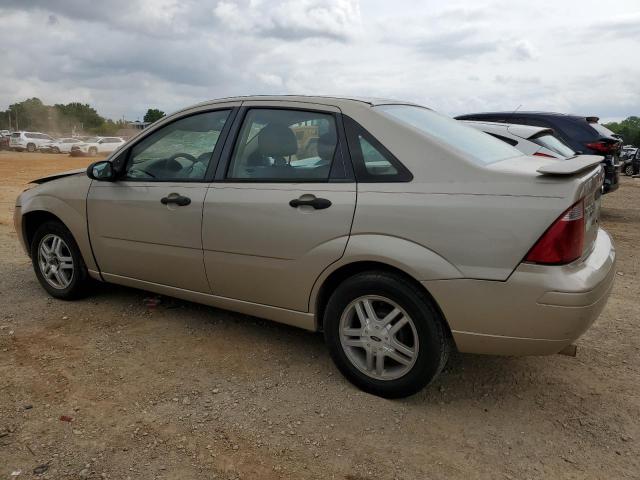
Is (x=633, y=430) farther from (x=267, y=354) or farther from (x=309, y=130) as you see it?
(x=309, y=130)

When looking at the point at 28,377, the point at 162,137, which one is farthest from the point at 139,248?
the point at 28,377

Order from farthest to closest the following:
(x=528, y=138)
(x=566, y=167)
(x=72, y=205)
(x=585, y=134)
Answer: (x=585, y=134), (x=528, y=138), (x=72, y=205), (x=566, y=167)

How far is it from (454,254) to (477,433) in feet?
3.09

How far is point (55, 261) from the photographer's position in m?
4.61

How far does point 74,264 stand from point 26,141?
37.8 meters

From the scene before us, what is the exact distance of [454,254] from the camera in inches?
106

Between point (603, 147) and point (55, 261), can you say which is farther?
point (603, 147)

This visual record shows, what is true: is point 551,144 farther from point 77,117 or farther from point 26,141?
point 77,117

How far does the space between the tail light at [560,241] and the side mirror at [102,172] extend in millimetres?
2975

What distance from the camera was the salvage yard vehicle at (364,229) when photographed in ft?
8.56

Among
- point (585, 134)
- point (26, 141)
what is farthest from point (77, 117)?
point (585, 134)

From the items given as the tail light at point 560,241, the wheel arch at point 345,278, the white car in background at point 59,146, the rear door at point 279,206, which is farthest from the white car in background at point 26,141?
the tail light at point 560,241

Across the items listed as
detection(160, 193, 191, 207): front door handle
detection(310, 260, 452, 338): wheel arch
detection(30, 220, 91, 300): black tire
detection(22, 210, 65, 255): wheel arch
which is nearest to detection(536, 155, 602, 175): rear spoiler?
detection(310, 260, 452, 338): wheel arch

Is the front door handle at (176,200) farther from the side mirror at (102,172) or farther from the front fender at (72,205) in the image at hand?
the front fender at (72,205)
